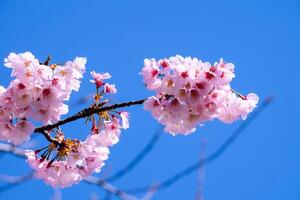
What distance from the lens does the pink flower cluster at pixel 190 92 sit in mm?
2682

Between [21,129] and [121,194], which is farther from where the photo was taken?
[121,194]

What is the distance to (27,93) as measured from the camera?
273 centimetres

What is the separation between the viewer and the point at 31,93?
8.99 feet

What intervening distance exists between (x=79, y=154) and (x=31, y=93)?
0.70m

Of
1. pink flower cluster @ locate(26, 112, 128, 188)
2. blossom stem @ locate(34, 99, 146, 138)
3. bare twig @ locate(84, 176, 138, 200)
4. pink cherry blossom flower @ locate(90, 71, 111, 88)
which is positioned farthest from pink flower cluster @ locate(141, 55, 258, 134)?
bare twig @ locate(84, 176, 138, 200)

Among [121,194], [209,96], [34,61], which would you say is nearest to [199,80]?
[209,96]

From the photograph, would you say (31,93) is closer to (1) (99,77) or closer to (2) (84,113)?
(2) (84,113)

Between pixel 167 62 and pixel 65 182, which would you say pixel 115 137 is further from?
pixel 167 62

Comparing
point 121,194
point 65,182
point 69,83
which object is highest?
point 121,194

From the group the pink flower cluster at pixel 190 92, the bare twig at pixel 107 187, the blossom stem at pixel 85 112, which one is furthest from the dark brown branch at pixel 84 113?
the bare twig at pixel 107 187

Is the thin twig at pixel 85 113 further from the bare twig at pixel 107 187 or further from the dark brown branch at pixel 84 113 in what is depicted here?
the bare twig at pixel 107 187

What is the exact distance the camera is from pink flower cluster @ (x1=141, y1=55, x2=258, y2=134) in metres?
2.68

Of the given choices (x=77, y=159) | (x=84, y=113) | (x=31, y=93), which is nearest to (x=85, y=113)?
(x=84, y=113)

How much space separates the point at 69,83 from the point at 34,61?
0.29m
